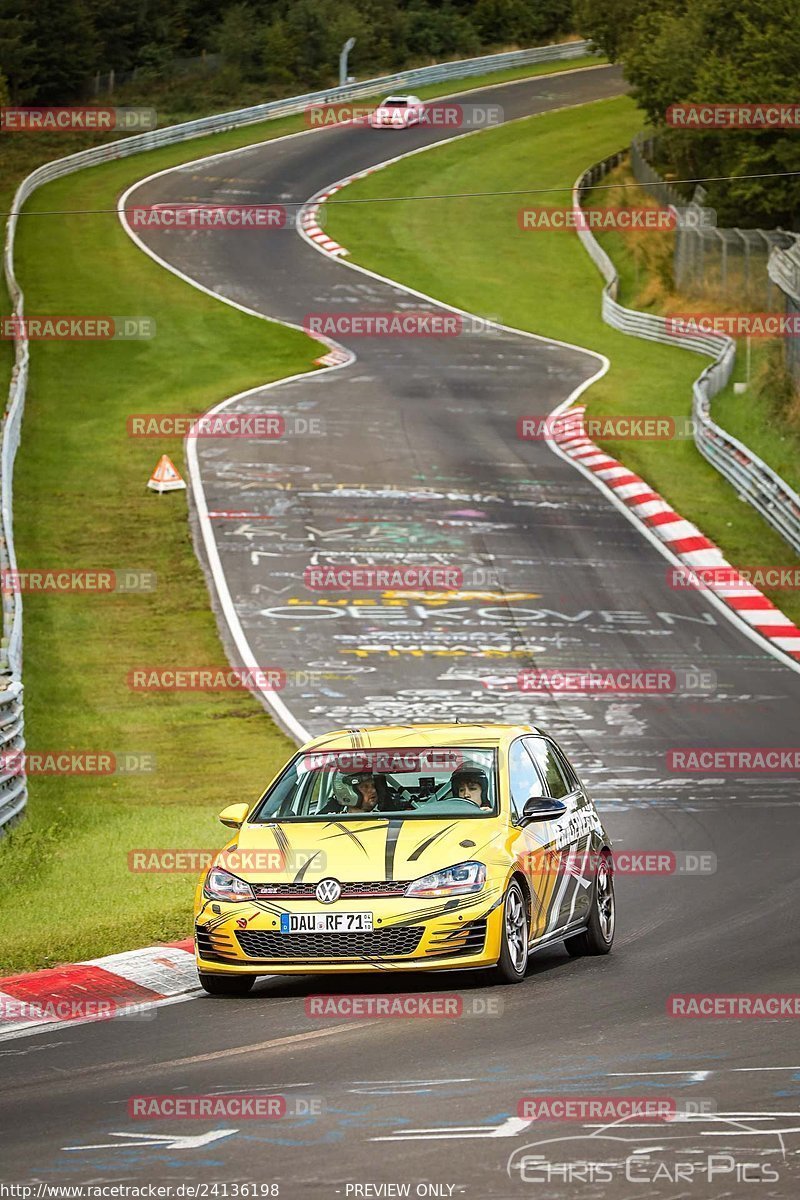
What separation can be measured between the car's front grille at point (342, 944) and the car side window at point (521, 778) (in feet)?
4.34

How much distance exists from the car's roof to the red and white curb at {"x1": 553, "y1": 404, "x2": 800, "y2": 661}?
14.6 meters

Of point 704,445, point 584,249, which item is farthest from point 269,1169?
point 584,249

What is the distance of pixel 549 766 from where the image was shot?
12.7 meters

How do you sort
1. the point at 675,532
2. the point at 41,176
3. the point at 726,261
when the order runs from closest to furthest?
the point at 675,532, the point at 726,261, the point at 41,176

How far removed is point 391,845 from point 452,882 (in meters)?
0.47

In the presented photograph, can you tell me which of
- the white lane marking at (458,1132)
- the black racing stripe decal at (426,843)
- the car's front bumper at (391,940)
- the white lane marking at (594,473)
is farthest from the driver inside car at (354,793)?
the white lane marking at (594,473)

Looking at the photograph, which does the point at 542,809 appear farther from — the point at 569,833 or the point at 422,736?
the point at 422,736

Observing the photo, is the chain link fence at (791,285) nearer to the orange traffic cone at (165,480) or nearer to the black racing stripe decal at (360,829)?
the orange traffic cone at (165,480)

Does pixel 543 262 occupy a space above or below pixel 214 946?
below

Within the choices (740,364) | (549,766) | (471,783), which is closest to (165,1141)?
(471,783)

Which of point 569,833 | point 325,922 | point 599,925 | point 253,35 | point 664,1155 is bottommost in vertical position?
point 253,35

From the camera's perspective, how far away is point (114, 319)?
50500 millimetres

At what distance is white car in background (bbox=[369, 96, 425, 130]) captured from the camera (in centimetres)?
7788

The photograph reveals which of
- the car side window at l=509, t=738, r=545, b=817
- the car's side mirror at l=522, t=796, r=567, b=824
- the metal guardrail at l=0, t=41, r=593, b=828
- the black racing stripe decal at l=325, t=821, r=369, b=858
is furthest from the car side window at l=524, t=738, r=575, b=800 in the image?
the metal guardrail at l=0, t=41, r=593, b=828
